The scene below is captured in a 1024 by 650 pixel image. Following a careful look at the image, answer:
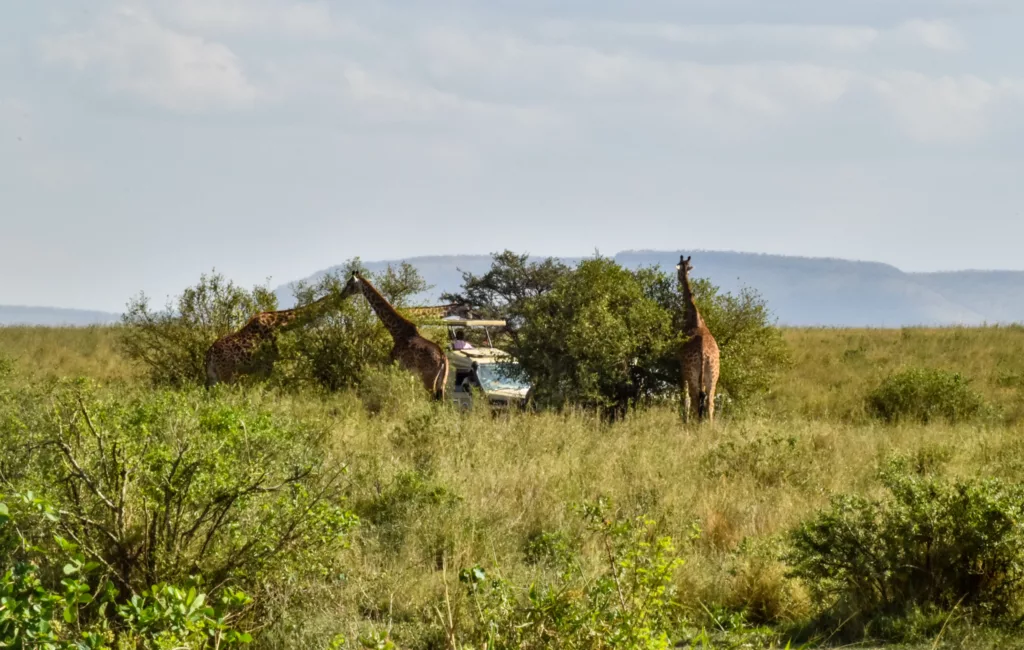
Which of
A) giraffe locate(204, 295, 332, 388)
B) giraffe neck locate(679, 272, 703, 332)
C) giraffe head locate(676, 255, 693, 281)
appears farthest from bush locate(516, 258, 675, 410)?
giraffe locate(204, 295, 332, 388)

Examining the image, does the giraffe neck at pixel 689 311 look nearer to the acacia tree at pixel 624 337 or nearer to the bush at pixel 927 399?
the acacia tree at pixel 624 337

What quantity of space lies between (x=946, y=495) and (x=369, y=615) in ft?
11.3

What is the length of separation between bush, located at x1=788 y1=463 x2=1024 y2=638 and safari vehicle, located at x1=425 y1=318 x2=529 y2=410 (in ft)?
29.9

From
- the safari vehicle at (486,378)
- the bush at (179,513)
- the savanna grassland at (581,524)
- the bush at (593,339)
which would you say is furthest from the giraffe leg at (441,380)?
the bush at (179,513)

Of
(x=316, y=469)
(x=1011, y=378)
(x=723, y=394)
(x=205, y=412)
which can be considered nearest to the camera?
(x=316, y=469)

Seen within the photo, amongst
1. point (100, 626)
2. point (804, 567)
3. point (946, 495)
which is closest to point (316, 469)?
point (100, 626)

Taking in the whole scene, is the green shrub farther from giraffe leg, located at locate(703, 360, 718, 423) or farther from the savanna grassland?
giraffe leg, located at locate(703, 360, 718, 423)

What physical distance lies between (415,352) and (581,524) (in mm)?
6775

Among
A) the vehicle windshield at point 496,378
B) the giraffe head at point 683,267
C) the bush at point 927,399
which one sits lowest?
the bush at point 927,399

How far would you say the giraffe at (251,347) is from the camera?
14.5 metres

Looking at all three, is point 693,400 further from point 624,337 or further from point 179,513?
point 179,513

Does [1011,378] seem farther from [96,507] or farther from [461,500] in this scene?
[96,507]

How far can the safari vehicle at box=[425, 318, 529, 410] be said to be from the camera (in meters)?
15.5

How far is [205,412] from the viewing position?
9023 millimetres
